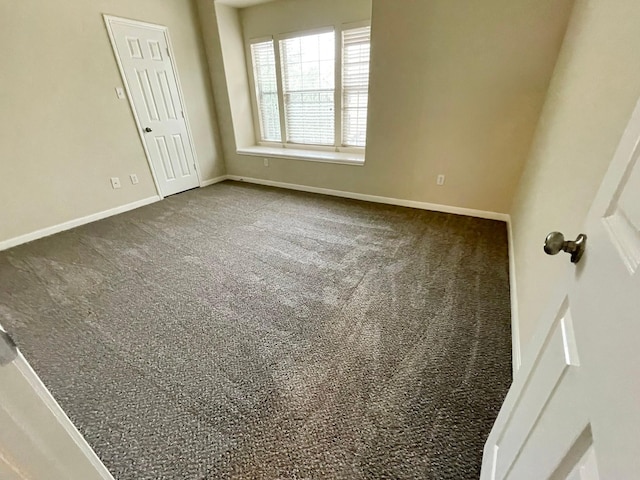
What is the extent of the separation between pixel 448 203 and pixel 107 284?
348 cm

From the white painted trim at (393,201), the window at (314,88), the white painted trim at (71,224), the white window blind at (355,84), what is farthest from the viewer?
the window at (314,88)

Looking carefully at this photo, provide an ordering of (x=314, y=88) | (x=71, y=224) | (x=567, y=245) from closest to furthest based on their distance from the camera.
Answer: (x=567, y=245), (x=71, y=224), (x=314, y=88)

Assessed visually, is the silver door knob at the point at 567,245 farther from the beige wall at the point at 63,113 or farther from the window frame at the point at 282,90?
the beige wall at the point at 63,113

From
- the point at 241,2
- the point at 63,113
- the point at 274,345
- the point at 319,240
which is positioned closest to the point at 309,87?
the point at 241,2

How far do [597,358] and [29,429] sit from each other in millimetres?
872

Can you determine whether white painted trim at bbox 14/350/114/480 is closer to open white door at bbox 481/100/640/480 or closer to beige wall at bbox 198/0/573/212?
open white door at bbox 481/100/640/480

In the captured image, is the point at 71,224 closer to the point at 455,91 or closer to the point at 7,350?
the point at 7,350

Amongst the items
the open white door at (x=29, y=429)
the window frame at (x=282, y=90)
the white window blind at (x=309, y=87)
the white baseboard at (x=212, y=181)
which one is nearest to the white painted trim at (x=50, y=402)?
the open white door at (x=29, y=429)

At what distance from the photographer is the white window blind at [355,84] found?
11.4 feet

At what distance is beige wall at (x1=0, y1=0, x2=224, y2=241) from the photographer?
106 inches

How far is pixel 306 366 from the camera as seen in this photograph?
1.49 m

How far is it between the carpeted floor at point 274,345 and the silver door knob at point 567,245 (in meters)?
0.97

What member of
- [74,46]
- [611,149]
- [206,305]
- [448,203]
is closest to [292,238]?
[206,305]

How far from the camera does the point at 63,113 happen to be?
3004 millimetres
